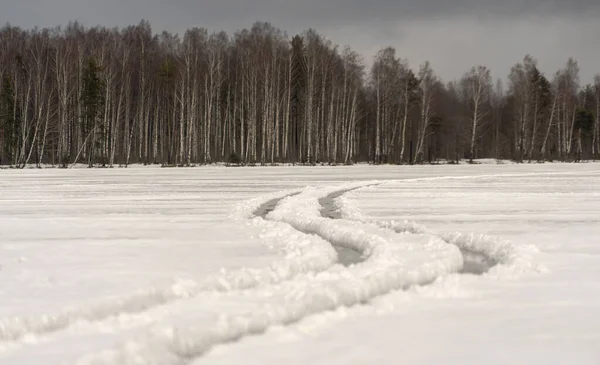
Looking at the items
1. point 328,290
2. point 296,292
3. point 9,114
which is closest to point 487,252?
point 328,290

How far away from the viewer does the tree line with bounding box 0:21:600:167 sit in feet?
129

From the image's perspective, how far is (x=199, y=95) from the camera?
44344 mm

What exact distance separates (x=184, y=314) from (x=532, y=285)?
290cm

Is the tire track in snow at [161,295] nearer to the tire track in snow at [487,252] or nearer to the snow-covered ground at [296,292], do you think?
the snow-covered ground at [296,292]

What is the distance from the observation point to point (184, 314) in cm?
380

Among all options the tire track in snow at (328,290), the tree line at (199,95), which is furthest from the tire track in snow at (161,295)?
the tree line at (199,95)

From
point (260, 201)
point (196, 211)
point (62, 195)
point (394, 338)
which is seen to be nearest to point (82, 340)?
point (394, 338)

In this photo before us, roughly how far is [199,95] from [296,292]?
1635 inches

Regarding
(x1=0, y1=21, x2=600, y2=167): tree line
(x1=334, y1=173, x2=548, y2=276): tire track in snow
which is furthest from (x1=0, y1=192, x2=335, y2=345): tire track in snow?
(x1=0, y1=21, x2=600, y2=167): tree line

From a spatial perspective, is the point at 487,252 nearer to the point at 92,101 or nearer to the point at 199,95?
the point at 92,101

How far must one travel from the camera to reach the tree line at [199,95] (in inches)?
1546

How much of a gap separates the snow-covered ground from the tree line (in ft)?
98.4

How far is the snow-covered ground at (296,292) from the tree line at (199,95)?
98.4ft

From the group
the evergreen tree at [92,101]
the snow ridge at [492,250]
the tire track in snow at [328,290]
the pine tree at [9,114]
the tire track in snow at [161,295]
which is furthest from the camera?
the pine tree at [9,114]
